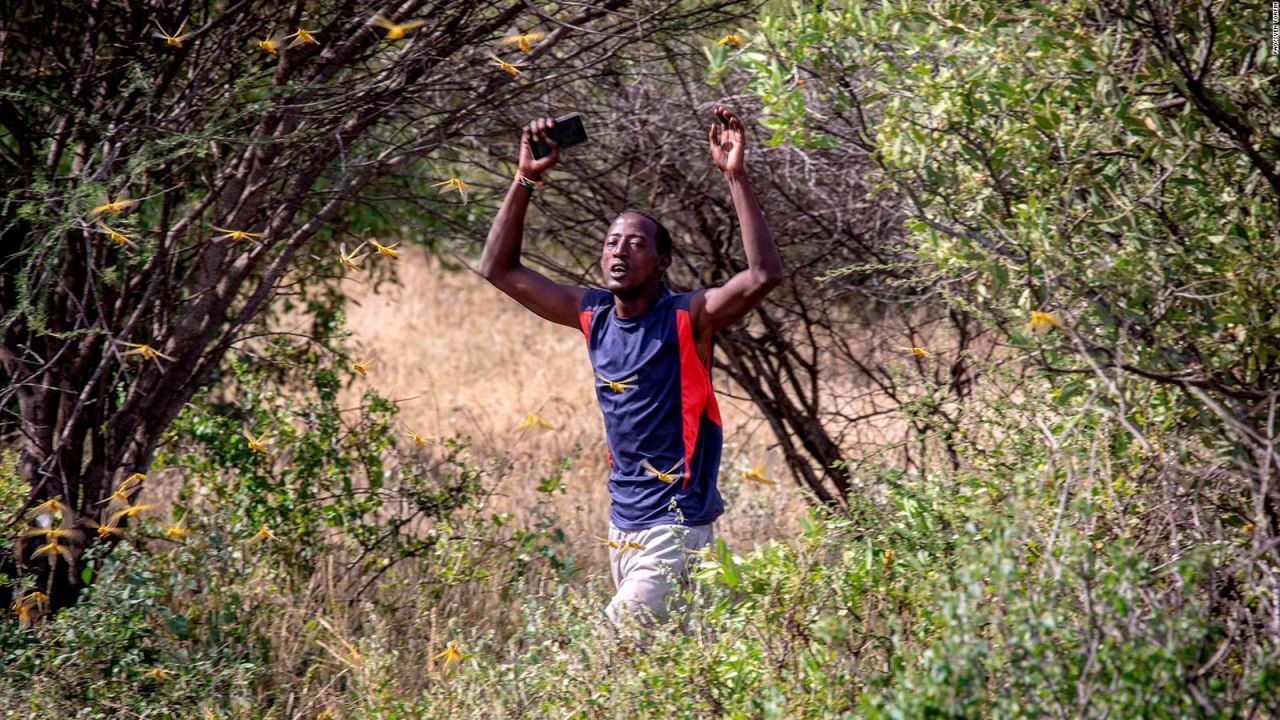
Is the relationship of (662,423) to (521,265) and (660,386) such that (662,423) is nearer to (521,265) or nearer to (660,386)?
(660,386)

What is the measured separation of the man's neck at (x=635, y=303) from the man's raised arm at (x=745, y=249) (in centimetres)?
19

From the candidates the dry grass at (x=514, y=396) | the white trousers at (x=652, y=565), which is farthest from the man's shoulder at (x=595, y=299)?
the dry grass at (x=514, y=396)

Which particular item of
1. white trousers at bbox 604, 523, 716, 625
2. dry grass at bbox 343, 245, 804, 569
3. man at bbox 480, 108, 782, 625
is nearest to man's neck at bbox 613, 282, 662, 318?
man at bbox 480, 108, 782, 625

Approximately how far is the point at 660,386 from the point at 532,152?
0.85 m

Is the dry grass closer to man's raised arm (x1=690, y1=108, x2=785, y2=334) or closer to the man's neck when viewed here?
the man's neck

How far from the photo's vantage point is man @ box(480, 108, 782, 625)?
359cm

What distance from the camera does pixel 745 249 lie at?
3.57 meters

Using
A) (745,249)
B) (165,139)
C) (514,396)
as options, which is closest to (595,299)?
(745,249)

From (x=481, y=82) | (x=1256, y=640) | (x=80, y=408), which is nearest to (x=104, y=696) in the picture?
(x=80, y=408)

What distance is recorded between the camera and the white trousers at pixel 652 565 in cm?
360

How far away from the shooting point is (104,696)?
382 cm

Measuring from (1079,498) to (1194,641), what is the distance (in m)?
0.42

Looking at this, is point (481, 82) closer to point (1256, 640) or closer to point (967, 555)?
point (967, 555)

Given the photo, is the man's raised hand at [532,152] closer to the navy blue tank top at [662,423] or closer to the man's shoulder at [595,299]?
the man's shoulder at [595,299]
